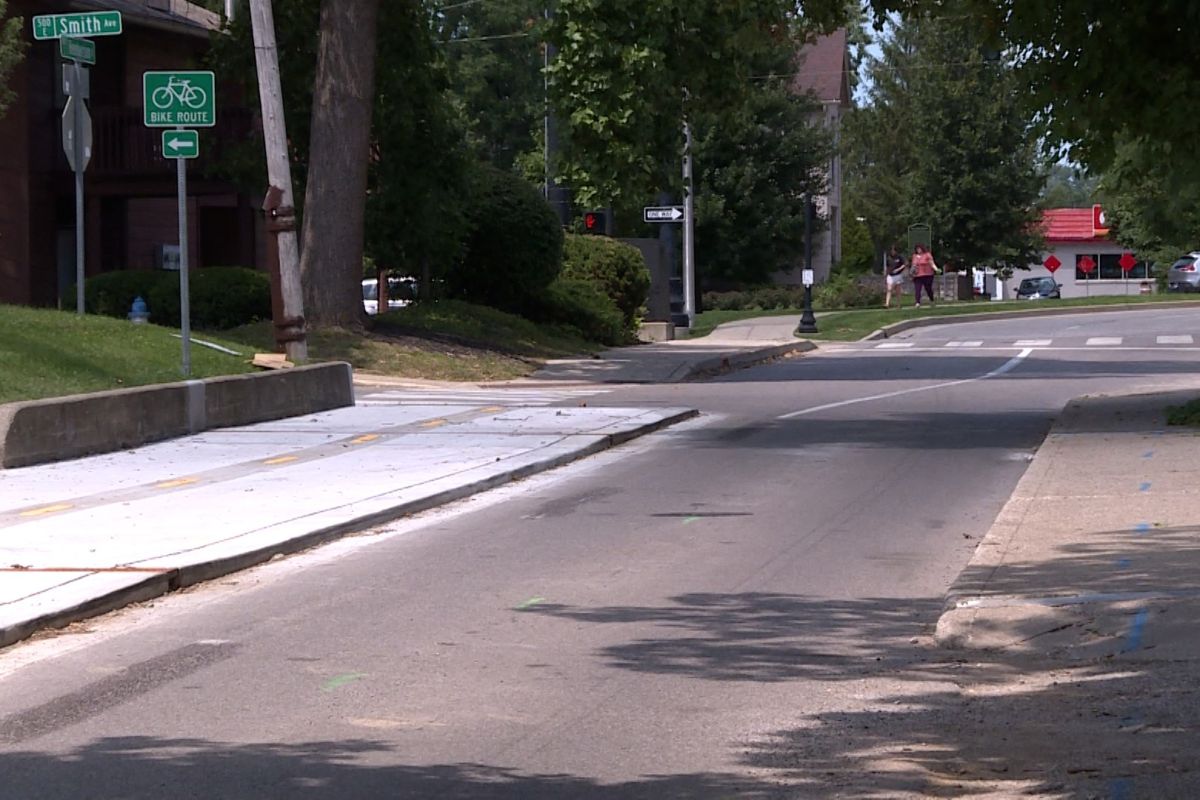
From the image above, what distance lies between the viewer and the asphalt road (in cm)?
650

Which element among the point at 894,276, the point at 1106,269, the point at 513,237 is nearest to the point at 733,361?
the point at 513,237

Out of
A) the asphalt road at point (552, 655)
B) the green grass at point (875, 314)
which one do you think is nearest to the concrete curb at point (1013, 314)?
A: the green grass at point (875, 314)

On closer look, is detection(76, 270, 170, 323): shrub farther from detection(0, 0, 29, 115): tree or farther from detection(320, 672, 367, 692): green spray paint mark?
detection(320, 672, 367, 692): green spray paint mark

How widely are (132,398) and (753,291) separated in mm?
46580

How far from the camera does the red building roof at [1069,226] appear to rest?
91.9 metres

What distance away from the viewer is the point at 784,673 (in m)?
8.04

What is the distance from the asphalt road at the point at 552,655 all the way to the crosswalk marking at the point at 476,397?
6.62 m

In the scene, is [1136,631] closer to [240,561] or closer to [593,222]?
[240,561]

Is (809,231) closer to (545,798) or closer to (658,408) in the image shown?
(658,408)

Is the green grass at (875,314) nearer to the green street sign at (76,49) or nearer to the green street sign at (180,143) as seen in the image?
the green street sign at (76,49)

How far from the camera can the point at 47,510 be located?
12.5 metres

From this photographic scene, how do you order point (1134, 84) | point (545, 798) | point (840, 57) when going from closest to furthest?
1. point (545, 798)
2. point (1134, 84)
3. point (840, 57)

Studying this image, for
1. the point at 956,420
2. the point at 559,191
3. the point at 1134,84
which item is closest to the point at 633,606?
the point at 1134,84

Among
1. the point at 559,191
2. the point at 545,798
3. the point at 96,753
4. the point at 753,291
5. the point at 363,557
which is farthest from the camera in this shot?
the point at 753,291
